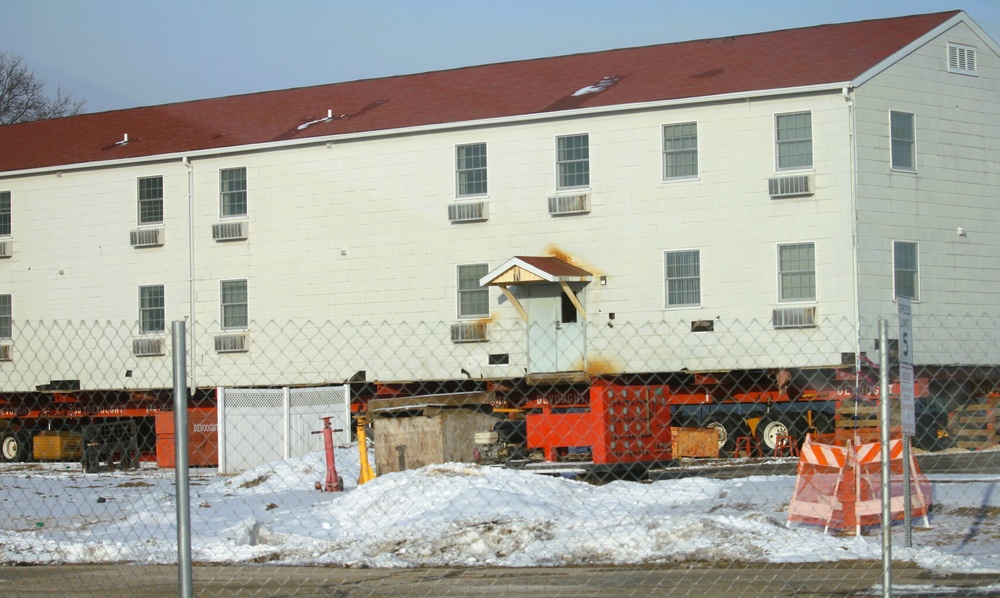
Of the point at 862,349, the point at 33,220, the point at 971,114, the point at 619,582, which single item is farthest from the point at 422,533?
the point at 33,220

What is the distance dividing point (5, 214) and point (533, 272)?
16.5m

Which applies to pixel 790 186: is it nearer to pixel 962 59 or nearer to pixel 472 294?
pixel 962 59

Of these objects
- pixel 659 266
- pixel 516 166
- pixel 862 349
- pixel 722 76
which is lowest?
pixel 862 349

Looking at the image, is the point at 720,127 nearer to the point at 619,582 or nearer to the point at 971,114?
the point at 971,114

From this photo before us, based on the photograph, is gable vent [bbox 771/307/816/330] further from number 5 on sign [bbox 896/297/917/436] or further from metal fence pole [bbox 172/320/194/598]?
metal fence pole [bbox 172/320/194/598]

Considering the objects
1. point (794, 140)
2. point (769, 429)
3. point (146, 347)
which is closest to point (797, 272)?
point (794, 140)

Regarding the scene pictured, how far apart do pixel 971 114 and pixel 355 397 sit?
16120 mm

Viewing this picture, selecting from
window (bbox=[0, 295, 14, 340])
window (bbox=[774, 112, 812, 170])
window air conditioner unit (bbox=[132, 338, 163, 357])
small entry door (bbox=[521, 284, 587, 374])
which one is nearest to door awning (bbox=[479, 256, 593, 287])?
small entry door (bbox=[521, 284, 587, 374])

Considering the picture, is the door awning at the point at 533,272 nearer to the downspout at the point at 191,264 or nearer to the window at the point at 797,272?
the window at the point at 797,272

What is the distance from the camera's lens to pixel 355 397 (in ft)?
105

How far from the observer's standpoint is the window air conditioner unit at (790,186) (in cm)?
2875

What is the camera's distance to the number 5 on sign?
959 cm

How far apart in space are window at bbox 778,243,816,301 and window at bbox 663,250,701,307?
1.87 meters

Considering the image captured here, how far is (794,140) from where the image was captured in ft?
95.5
